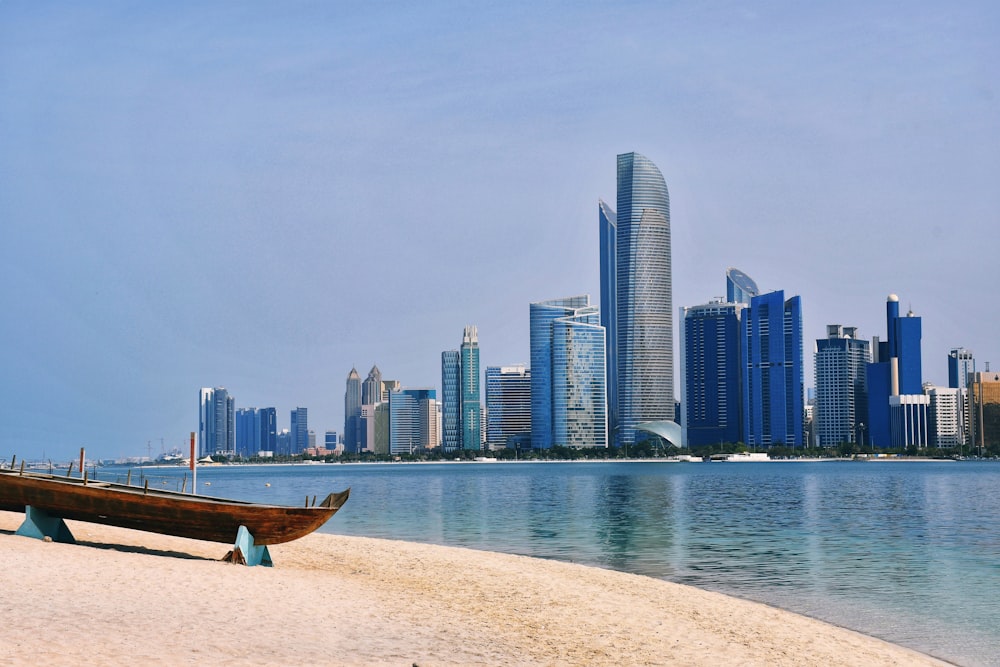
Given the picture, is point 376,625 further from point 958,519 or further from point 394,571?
point 958,519

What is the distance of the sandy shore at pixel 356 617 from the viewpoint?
50.8ft

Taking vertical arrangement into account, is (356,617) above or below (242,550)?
below

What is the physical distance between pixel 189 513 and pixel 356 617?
744 cm

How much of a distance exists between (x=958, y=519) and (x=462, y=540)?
3235 cm

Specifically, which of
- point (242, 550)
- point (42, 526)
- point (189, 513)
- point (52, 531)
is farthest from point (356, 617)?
point (42, 526)

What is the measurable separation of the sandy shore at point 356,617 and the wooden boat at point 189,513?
0.83 m

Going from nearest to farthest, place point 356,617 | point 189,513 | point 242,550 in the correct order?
point 356,617
point 189,513
point 242,550

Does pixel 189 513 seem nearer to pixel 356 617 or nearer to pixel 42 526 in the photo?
pixel 42 526

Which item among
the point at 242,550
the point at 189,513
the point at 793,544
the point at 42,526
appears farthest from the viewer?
the point at 793,544

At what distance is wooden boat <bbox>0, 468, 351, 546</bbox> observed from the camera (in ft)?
82.0

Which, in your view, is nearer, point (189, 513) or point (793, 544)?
point (189, 513)

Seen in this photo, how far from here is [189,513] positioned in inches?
983

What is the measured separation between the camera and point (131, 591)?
19969 millimetres

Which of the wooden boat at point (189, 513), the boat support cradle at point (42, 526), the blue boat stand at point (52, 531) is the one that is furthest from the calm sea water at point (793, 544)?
the boat support cradle at point (42, 526)
